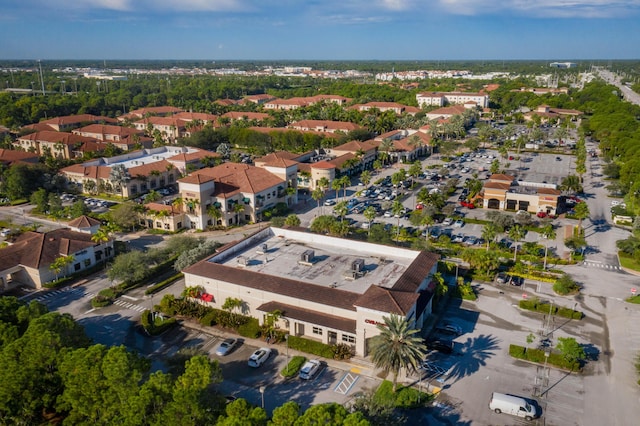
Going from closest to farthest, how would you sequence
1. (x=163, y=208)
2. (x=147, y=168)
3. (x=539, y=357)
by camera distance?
(x=539, y=357) → (x=163, y=208) → (x=147, y=168)

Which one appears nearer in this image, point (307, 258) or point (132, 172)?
point (307, 258)

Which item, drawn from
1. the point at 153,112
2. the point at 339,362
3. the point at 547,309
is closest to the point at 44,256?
the point at 339,362

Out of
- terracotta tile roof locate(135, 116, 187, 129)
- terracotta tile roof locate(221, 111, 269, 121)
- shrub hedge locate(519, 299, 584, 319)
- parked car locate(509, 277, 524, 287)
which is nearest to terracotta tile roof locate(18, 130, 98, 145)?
terracotta tile roof locate(135, 116, 187, 129)

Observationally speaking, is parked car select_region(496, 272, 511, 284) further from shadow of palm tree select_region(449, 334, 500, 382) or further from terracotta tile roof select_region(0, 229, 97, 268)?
terracotta tile roof select_region(0, 229, 97, 268)

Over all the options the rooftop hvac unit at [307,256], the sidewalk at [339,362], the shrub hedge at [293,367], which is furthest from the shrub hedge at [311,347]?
the rooftop hvac unit at [307,256]

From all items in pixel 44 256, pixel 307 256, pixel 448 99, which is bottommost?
pixel 44 256

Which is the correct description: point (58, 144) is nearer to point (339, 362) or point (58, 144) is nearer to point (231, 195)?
point (231, 195)

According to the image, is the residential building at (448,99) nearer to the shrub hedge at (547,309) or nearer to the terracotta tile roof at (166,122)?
the terracotta tile roof at (166,122)

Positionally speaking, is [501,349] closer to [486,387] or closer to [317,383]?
[486,387]
